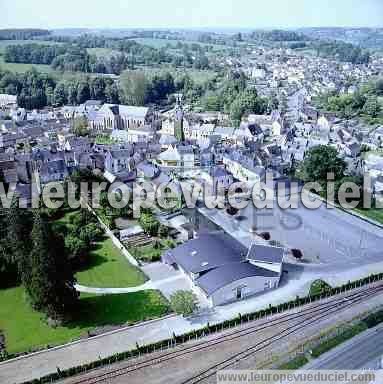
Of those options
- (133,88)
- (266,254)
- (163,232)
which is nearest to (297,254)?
(266,254)

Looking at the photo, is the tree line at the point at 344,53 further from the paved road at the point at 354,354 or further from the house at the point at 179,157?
the paved road at the point at 354,354

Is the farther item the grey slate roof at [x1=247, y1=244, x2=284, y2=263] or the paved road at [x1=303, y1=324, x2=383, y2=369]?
the grey slate roof at [x1=247, y1=244, x2=284, y2=263]

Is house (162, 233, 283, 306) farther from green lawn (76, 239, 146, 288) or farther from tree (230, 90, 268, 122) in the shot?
tree (230, 90, 268, 122)

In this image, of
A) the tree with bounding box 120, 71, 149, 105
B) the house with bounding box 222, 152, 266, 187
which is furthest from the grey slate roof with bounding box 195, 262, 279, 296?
the tree with bounding box 120, 71, 149, 105

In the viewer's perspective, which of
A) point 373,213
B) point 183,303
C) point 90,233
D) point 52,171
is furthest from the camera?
point 52,171

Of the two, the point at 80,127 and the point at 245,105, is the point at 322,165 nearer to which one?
the point at 245,105

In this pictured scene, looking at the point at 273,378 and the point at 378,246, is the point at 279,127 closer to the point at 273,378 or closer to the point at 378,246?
the point at 378,246
